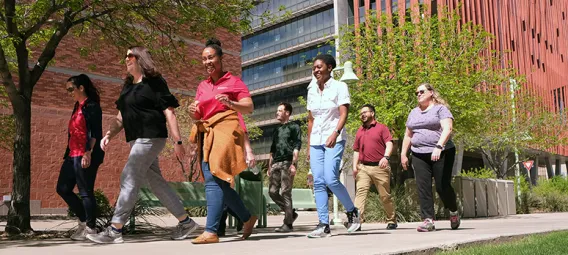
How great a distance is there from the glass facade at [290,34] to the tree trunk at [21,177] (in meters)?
44.6

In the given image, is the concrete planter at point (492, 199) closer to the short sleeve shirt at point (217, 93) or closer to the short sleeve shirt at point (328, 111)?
the short sleeve shirt at point (328, 111)

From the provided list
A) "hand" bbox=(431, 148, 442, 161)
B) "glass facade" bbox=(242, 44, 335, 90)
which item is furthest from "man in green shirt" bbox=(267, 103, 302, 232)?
"glass facade" bbox=(242, 44, 335, 90)

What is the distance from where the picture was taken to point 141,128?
595 cm

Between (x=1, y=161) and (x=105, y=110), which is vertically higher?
(x=105, y=110)

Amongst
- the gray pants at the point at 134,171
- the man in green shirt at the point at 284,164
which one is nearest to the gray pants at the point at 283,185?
the man in green shirt at the point at 284,164

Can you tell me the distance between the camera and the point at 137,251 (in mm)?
5102

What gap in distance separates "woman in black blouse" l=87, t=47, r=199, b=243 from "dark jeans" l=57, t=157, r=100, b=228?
624 millimetres

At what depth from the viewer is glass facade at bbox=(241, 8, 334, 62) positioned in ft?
174

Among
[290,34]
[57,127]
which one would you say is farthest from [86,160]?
[290,34]

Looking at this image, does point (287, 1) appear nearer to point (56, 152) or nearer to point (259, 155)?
point (259, 155)

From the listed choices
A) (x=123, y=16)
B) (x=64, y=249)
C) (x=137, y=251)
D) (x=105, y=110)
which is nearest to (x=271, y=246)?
(x=137, y=251)

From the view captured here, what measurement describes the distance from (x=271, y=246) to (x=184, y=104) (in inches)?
794

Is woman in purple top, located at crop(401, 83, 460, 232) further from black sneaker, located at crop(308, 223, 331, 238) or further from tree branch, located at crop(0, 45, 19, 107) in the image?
tree branch, located at crop(0, 45, 19, 107)

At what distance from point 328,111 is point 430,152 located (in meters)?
1.93
